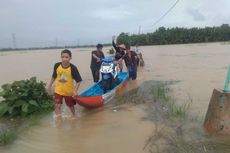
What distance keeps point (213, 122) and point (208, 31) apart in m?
64.3

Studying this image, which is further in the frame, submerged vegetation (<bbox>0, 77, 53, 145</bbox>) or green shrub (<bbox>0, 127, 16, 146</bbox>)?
submerged vegetation (<bbox>0, 77, 53, 145</bbox>)

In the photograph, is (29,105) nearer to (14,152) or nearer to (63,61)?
(63,61)

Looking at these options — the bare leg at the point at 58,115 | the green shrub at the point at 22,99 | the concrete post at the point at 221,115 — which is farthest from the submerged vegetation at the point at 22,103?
the concrete post at the point at 221,115

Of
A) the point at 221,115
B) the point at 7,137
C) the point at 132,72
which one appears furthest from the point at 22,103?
the point at 132,72

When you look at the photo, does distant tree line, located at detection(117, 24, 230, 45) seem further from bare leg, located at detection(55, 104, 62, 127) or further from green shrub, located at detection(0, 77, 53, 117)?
bare leg, located at detection(55, 104, 62, 127)

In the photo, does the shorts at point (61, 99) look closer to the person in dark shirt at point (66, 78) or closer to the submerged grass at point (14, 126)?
the person in dark shirt at point (66, 78)

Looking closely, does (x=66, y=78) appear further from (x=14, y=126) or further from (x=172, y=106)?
(x=172, y=106)

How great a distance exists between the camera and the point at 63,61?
23.0 ft

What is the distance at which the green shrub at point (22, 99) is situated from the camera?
7926 millimetres

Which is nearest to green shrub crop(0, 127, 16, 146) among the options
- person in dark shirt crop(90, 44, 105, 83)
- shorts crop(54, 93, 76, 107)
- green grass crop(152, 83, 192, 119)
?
shorts crop(54, 93, 76, 107)

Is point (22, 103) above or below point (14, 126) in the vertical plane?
above

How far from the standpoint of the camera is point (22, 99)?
8.09m

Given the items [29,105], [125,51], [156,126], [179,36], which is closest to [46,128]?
[29,105]

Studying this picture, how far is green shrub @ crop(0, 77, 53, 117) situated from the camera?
7.93 metres
